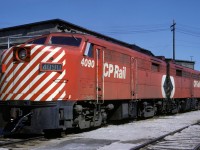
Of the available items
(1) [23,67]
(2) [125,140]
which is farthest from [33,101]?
(2) [125,140]

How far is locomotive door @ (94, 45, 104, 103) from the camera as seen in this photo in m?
12.3

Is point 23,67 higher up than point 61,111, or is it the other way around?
point 23,67

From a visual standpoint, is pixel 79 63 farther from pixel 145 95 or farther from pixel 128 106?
pixel 145 95

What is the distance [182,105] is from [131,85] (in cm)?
1075

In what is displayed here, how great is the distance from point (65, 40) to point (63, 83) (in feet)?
6.10

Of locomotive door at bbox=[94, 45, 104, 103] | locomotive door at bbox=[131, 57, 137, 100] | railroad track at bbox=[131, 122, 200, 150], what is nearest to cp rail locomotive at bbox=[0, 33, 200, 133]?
locomotive door at bbox=[94, 45, 104, 103]

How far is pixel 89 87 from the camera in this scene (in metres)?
11.8

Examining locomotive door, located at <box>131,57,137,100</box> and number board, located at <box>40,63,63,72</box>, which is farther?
locomotive door, located at <box>131,57,137,100</box>

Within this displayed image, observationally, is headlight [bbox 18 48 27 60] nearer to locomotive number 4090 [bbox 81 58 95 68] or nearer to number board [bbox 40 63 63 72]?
number board [bbox 40 63 63 72]

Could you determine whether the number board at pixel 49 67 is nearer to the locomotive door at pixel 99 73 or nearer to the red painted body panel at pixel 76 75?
the red painted body panel at pixel 76 75

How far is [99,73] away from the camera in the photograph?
12.5m

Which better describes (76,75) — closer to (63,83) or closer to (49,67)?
(63,83)

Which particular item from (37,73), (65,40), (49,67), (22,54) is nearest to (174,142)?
(49,67)

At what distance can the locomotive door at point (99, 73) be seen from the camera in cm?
1231
